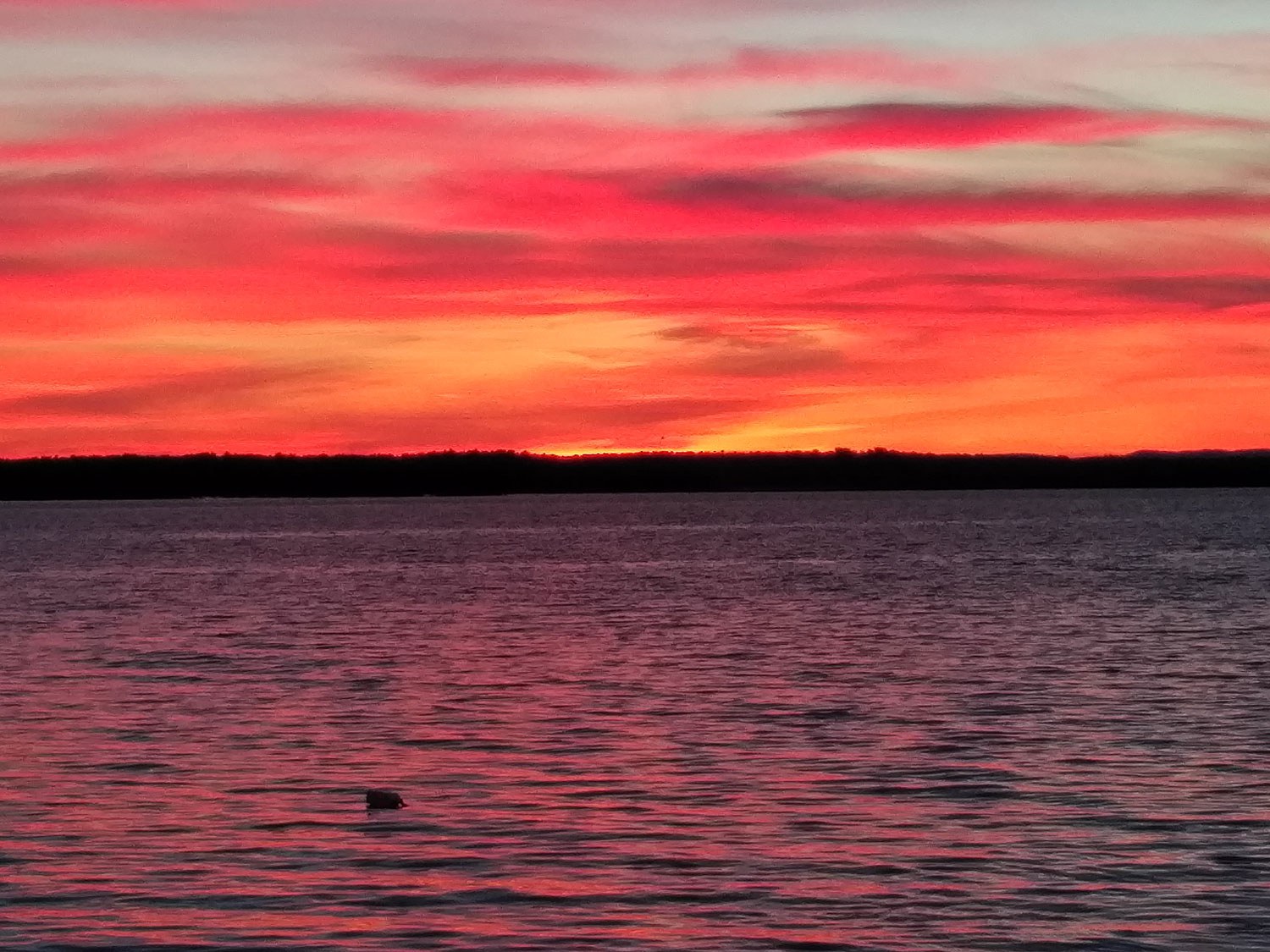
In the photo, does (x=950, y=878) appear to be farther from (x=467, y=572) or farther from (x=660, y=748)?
(x=467, y=572)

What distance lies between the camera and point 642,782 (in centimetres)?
2583

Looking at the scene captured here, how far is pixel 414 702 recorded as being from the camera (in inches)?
1421

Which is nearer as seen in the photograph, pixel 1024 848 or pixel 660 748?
pixel 1024 848

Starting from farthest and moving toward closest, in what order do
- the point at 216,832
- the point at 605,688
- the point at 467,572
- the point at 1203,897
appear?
the point at 467,572 < the point at 605,688 < the point at 216,832 < the point at 1203,897

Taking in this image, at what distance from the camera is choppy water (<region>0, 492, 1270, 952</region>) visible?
18.1m

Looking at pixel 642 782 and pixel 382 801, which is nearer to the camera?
pixel 382 801

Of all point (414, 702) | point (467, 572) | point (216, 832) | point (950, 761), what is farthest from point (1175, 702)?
point (467, 572)

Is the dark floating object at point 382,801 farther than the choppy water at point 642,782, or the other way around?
the dark floating object at point 382,801

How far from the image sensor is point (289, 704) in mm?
35781

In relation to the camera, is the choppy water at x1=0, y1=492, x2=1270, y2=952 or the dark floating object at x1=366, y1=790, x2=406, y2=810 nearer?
the choppy water at x1=0, y1=492, x2=1270, y2=952

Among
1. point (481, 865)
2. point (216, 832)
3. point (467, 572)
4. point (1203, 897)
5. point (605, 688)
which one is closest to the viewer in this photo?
point (1203, 897)

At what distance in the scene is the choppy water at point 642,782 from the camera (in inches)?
714

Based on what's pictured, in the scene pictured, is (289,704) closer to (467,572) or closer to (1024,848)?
(1024,848)

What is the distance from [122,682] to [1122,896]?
2652 cm
